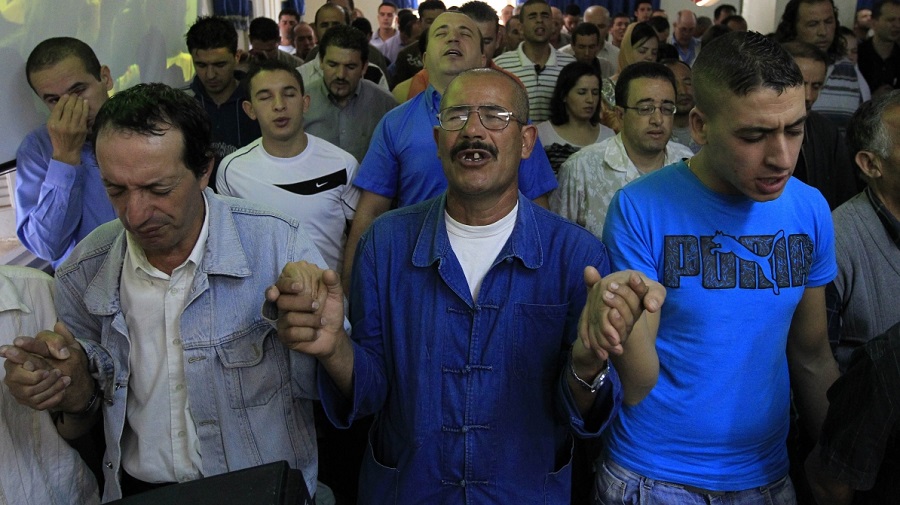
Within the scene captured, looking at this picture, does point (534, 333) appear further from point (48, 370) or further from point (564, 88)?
point (564, 88)

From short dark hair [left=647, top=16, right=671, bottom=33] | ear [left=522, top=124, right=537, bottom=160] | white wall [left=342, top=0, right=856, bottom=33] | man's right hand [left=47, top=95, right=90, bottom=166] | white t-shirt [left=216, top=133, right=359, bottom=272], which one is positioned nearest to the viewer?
ear [left=522, top=124, right=537, bottom=160]

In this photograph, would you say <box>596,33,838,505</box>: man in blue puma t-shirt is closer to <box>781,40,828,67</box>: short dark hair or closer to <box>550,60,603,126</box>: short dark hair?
<box>781,40,828,67</box>: short dark hair

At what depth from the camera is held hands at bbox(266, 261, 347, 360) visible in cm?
135

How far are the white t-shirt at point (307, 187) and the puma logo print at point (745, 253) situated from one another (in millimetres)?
1641

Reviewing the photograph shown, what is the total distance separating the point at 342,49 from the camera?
3.70 m

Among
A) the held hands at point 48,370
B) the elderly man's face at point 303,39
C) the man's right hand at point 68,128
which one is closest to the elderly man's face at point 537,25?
the elderly man's face at point 303,39

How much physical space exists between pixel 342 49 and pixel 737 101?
2536 mm

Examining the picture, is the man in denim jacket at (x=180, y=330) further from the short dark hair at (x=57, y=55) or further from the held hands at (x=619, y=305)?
the short dark hair at (x=57, y=55)

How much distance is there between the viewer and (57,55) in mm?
2463

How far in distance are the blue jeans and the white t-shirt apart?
5.04ft

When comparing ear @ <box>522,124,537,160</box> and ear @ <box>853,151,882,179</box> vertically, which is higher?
ear @ <box>522,124,537,160</box>

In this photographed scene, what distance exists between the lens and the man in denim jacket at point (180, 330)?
1.54 metres

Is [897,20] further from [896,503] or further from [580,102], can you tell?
[896,503]

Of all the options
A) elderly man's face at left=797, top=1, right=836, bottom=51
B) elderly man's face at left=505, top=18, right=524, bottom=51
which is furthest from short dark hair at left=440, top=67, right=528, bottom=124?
elderly man's face at left=505, top=18, right=524, bottom=51
